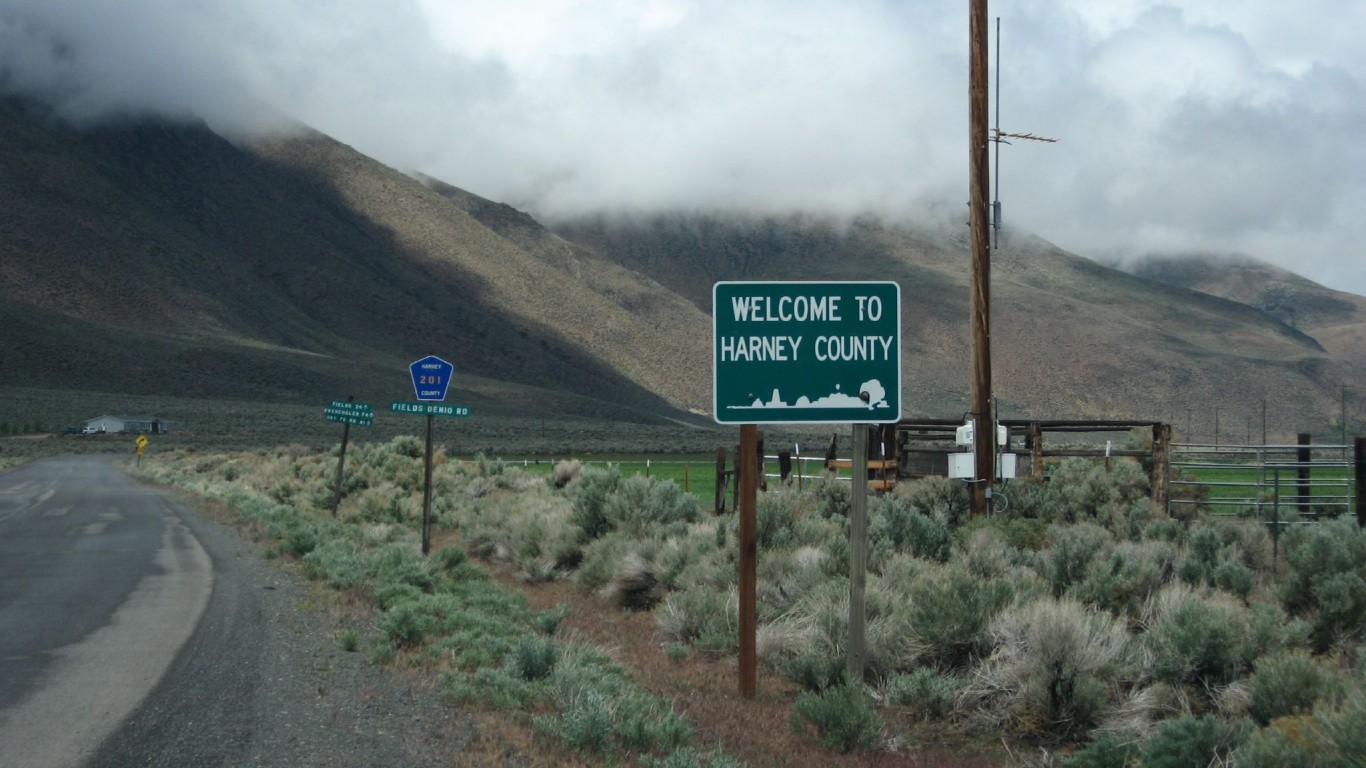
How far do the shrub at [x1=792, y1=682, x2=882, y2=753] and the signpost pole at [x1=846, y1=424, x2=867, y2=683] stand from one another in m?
0.29

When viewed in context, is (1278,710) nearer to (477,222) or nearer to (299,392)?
(299,392)

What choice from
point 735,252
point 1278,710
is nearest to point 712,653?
point 1278,710

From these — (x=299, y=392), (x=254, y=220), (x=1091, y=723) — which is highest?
(x=254, y=220)

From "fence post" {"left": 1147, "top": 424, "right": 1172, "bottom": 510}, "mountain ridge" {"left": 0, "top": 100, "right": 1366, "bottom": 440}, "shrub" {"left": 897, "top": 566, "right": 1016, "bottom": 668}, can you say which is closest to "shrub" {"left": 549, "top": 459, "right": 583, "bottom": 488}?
"fence post" {"left": 1147, "top": 424, "right": 1172, "bottom": 510}

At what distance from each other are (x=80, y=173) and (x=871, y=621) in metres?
133

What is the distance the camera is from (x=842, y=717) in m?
7.40

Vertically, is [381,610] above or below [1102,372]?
below

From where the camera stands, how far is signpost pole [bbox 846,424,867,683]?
8.12 meters

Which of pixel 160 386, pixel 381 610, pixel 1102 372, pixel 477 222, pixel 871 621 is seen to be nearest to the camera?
pixel 871 621

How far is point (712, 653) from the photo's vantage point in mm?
10055

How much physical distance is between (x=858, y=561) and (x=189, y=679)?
470 centimetres

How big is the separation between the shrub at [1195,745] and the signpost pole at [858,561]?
2.27 m

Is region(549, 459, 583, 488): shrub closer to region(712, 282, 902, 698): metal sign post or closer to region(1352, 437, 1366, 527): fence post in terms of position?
region(1352, 437, 1366, 527): fence post

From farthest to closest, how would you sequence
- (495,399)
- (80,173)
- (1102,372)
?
(80,173) → (1102,372) → (495,399)
